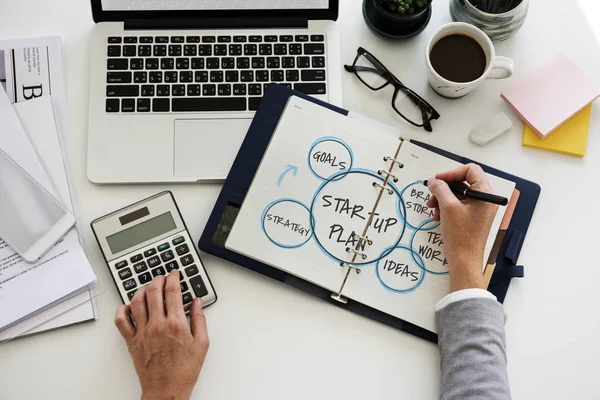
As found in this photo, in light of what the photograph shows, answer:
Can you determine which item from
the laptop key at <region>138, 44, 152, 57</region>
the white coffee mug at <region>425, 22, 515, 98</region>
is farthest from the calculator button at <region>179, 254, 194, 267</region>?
the white coffee mug at <region>425, 22, 515, 98</region>

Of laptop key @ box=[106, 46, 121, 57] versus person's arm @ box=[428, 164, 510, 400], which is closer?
person's arm @ box=[428, 164, 510, 400]

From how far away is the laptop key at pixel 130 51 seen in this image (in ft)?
2.96

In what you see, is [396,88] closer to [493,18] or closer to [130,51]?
[493,18]

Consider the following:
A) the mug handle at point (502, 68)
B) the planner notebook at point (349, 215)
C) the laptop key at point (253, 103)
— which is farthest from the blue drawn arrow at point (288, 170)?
the mug handle at point (502, 68)

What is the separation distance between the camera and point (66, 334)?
2.68 ft

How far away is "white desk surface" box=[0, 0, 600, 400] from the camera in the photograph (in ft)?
2.65

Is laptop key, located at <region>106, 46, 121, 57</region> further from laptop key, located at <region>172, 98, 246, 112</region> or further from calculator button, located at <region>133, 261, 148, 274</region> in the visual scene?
calculator button, located at <region>133, 261, 148, 274</region>

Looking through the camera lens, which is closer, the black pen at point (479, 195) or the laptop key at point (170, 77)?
the black pen at point (479, 195)

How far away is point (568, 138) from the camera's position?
90cm

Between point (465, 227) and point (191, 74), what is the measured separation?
1.47 ft

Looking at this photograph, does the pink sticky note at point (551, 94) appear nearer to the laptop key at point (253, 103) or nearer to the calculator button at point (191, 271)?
the laptop key at point (253, 103)

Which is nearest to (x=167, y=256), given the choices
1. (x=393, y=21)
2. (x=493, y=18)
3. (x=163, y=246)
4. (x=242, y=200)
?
(x=163, y=246)

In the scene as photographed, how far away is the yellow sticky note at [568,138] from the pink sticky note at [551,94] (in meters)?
0.01

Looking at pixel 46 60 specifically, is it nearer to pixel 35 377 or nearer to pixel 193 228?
pixel 193 228
